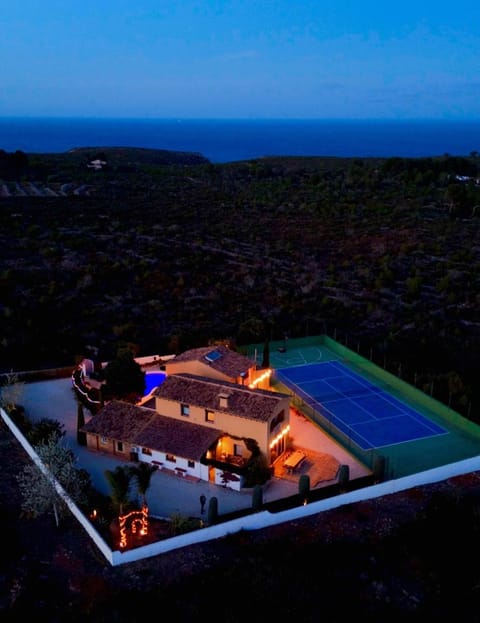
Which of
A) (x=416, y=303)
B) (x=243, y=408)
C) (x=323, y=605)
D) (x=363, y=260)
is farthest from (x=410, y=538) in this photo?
(x=363, y=260)

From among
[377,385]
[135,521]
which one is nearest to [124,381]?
[135,521]

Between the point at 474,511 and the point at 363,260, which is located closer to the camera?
the point at 474,511

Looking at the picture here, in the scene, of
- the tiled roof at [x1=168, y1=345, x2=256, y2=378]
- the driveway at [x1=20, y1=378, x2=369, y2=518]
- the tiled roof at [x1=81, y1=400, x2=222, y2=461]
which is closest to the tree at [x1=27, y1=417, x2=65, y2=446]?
the driveway at [x1=20, y1=378, x2=369, y2=518]

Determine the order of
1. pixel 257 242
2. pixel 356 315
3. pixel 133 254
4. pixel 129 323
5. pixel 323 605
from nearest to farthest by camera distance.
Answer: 1. pixel 323 605
2. pixel 129 323
3. pixel 356 315
4. pixel 133 254
5. pixel 257 242

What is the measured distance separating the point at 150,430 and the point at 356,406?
8914 millimetres

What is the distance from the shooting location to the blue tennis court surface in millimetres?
23438

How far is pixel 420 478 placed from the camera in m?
20.0

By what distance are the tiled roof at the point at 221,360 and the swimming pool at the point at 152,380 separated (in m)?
1.41

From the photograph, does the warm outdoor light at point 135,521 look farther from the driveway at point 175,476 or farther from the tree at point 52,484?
the tree at point 52,484

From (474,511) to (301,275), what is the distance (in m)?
28.8

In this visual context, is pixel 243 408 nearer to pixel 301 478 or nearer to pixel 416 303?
pixel 301 478

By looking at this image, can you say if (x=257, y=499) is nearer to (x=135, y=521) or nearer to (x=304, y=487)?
(x=304, y=487)

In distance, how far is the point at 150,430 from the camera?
845 inches

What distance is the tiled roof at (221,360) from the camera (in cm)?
2442
